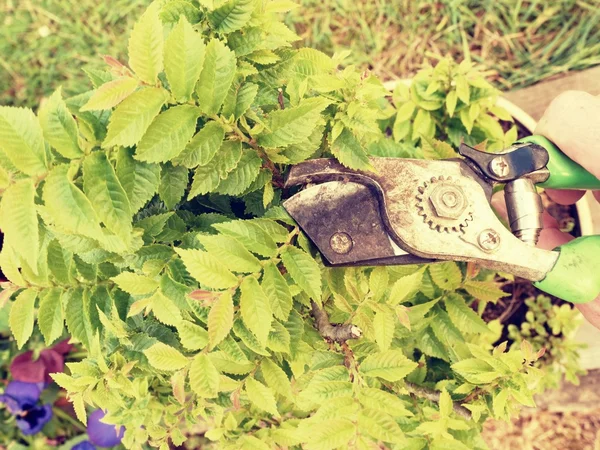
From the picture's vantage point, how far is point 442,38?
208 centimetres

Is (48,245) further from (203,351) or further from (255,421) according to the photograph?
(255,421)

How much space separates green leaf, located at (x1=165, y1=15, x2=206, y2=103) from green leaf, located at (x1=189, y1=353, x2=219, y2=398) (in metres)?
0.43

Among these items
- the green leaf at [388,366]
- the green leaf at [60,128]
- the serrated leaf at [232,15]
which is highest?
the serrated leaf at [232,15]

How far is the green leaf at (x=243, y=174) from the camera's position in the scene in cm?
86

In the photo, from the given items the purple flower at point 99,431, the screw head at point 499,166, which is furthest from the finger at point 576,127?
the purple flower at point 99,431

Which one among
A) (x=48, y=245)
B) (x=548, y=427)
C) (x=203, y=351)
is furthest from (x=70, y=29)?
(x=548, y=427)

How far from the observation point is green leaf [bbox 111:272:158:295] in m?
0.88

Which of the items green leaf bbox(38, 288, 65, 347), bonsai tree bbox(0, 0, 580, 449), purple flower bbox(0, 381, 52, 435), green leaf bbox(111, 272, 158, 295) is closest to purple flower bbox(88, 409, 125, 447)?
purple flower bbox(0, 381, 52, 435)

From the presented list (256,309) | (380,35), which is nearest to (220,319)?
(256,309)

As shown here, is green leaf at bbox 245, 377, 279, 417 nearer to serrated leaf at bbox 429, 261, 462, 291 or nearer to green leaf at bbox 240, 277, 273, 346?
green leaf at bbox 240, 277, 273, 346

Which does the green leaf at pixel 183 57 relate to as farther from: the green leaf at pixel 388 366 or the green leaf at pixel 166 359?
the green leaf at pixel 388 366

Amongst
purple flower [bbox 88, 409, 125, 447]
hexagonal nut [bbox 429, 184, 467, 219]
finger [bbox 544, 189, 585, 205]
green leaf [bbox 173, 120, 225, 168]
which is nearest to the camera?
green leaf [bbox 173, 120, 225, 168]

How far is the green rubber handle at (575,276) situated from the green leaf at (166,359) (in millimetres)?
717

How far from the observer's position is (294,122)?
80 cm
